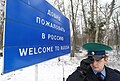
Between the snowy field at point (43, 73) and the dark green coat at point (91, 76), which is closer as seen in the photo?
the dark green coat at point (91, 76)

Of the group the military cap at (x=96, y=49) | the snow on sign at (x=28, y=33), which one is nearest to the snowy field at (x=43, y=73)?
the snow on sign at (x=28, y=33)

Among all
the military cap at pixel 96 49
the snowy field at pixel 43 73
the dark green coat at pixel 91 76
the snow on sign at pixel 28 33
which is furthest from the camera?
the snowy field at pixel 43 73

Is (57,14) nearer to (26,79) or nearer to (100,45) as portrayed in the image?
(100,45)

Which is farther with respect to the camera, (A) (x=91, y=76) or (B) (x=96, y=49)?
(B) (x=96, y=49)

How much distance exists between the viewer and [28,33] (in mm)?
3381

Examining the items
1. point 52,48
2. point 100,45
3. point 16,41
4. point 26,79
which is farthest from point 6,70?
point 26,79

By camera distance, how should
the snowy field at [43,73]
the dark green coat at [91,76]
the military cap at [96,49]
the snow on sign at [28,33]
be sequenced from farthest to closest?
1. the snowy field at [43,73]
2. the snow on sign at [28,33]
3. the military cap at [96,49]
4. the dark green coat at [91,76]

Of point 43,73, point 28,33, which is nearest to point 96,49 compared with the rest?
point 28,33

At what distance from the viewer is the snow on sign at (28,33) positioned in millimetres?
2795

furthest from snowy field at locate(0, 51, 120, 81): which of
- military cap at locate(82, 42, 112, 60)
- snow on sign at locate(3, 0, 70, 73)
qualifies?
military cap at locate(82, 42, 112, 60)

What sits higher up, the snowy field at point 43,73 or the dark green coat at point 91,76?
the dark green coat at point 91,76

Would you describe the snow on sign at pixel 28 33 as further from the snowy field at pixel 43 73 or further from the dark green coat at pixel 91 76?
the snowy field at pixel 43 73

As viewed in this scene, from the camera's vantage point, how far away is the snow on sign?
2795 mm

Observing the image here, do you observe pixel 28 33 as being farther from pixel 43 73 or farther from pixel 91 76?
pixel 43 73
